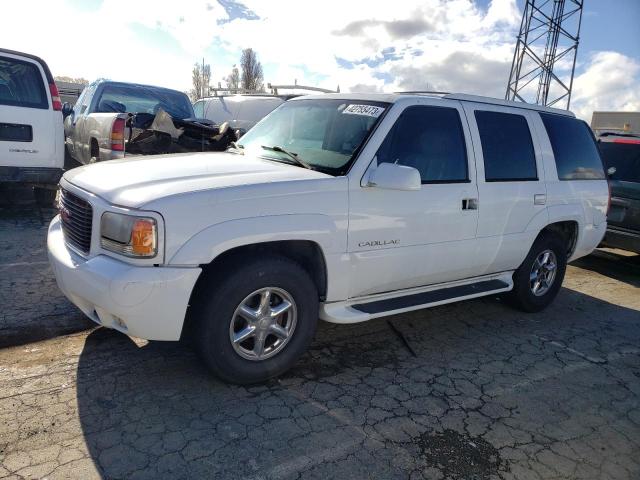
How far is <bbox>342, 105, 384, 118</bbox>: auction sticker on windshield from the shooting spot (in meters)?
3.78

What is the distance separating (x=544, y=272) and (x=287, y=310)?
3.18 m

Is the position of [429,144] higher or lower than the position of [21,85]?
lower

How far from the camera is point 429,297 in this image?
405 centimetres

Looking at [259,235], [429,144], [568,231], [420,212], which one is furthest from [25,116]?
[568,231]

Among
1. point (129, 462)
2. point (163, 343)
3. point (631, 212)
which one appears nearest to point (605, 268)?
point (631, 212)

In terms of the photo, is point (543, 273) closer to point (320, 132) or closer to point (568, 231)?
point (568, 231)

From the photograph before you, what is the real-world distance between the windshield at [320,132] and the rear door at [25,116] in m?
3.99

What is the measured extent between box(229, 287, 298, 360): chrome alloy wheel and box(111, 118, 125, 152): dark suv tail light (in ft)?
14.5

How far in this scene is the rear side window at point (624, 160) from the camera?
23.5 ft

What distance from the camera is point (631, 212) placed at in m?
6.85

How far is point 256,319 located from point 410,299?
1.33 metres

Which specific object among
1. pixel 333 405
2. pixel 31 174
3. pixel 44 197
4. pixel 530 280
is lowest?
pixel 333 405

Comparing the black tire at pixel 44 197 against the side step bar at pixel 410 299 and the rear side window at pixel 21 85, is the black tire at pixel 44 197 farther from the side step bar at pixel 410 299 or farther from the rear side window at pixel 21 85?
the side step bar at pixel 410 299

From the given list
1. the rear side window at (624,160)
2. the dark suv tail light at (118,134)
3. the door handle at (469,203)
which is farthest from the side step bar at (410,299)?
the dark suv tail light at (118,134)
